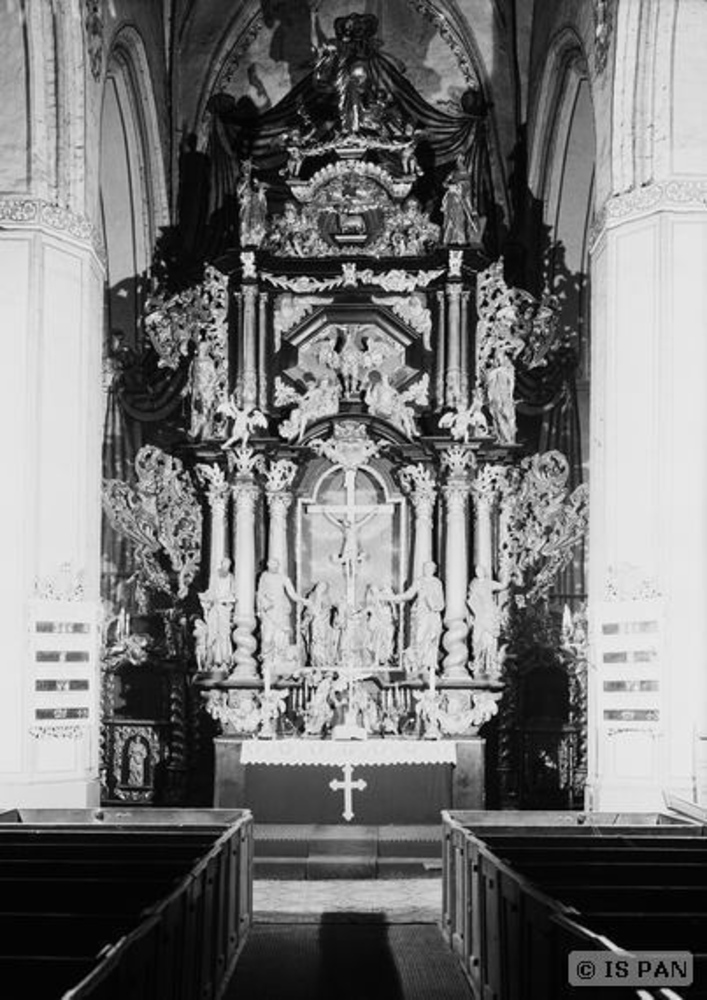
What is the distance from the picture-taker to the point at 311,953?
9.26 m

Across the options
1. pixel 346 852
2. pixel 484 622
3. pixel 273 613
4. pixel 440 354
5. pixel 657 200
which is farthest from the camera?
pixel 440 354

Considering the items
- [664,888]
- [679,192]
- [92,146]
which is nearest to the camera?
[664,888]

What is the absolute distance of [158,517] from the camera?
697 inches

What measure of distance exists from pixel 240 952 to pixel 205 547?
831 centimetres

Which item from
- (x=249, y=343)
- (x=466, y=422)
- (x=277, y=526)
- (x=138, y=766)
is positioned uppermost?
(x=249, y=343)

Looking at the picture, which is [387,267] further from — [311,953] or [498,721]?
[311,953]

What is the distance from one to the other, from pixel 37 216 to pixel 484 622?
239 inches

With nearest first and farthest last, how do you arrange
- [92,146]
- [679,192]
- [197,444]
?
1. [679,192]
2. [92,146]
3. [197,444]

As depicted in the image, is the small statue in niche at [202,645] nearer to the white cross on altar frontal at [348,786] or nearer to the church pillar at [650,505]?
the white cross on altar frontal at [348,786]

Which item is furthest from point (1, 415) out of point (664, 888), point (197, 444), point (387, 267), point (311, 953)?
point (664, 888)

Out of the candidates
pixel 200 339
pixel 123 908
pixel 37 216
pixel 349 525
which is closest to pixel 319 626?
pixel 349 525

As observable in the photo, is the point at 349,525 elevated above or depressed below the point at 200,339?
below

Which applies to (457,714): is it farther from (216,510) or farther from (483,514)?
(216,510)

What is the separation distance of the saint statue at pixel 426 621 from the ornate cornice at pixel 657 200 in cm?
425
